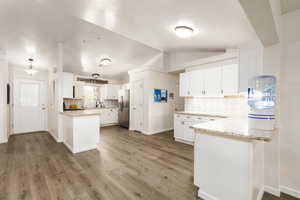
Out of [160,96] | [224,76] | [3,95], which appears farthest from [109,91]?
[224,76]

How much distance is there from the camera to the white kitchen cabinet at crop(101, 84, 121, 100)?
7.10m

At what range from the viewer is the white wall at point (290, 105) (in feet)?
5.91

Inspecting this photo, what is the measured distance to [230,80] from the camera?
341 cm

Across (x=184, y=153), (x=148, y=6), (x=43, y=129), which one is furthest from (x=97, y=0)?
(x=43, y=129)

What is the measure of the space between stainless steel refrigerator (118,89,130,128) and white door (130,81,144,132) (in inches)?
18.4

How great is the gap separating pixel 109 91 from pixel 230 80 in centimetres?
563

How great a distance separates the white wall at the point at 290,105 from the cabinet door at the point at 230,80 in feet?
4.65

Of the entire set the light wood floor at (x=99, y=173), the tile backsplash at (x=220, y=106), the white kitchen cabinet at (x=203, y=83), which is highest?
the white kitchen cabinet at (x=203, y=83)

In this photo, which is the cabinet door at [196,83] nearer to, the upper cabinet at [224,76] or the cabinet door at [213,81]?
the upper cabinet at [224,76]

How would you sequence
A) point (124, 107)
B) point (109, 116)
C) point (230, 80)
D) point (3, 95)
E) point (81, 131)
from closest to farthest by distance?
point (81, 131)
point (230, 80)
point (3, 95)
point (124, 107)
point (109, 116)

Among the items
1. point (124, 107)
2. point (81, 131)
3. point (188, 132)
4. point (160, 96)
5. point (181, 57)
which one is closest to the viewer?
point (81, 131)

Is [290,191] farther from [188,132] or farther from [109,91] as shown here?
[109,91]

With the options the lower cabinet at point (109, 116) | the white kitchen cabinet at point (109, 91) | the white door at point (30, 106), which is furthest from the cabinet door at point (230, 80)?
the white door at point (30, 106)

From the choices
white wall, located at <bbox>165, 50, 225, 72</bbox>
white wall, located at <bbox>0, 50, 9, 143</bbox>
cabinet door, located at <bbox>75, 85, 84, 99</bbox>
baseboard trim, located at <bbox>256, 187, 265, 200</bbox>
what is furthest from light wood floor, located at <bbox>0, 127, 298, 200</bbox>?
cabinet door, located at <bbox>75, 85, 84, 99</bbox>
